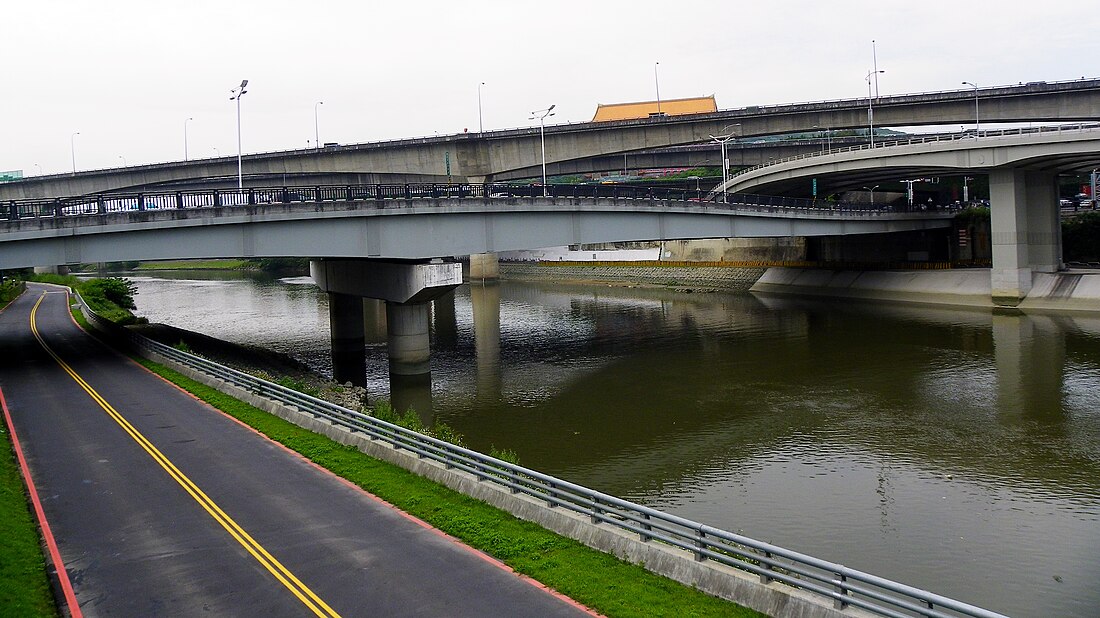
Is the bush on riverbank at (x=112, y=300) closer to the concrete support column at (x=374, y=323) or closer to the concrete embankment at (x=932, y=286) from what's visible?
the concrete support column at (x=374, y=323)

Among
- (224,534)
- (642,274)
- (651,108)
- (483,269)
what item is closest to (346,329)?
(224,534)

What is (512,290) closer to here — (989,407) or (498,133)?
(498,133)

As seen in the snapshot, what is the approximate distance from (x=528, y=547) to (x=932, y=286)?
61785mm

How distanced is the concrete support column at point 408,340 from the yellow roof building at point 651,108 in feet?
294

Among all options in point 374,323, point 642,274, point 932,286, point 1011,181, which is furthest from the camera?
point 642,274

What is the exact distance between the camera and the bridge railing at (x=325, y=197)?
1502 inches

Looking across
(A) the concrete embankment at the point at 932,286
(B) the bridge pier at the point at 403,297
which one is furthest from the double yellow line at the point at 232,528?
(A) the concrete embankment at the point at 932,286

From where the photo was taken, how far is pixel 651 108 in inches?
5625

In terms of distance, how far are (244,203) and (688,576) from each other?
33228mm

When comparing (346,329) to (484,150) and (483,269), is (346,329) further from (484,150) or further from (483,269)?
(483,269)

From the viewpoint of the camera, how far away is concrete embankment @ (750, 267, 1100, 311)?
59812 mm

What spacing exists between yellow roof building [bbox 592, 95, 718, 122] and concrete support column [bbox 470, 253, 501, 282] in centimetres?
3195

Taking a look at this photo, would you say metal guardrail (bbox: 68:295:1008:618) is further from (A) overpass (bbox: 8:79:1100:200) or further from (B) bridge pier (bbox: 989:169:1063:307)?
(A) overpass (bbox: 8:79:1100:200)

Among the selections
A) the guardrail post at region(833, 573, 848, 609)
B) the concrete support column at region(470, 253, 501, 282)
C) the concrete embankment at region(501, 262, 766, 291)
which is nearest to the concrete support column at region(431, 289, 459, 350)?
the concrete embankment at region(501, 262, 766, 291)
